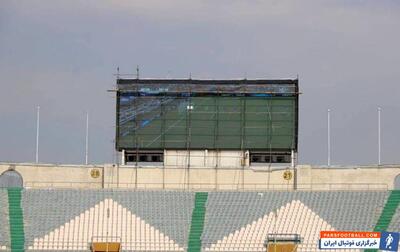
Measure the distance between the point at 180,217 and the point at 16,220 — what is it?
7.98 metres

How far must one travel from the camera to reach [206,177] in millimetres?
56188

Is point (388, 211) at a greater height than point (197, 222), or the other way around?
point (388, 211)

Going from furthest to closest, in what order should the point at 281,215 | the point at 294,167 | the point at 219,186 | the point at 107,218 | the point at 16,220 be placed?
the point at 219,186
the point at 294,167
the point at 281,215
the point at 107,218
the point at 16,220

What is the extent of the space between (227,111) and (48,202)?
34.6ft

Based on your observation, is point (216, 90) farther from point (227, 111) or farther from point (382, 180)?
point (382, 180)

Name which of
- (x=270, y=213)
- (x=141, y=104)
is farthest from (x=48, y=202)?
(x=270, y=213)

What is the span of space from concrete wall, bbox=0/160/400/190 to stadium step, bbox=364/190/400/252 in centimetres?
197

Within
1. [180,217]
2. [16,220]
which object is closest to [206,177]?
[180,217]

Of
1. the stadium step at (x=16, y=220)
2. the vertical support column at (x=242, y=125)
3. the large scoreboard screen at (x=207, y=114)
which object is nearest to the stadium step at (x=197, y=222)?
the vertical support column at (x=242, y=125)

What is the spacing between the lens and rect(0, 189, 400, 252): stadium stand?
51.2 metres

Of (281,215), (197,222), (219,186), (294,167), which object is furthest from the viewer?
(219,186)

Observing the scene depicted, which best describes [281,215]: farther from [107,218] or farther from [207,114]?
[107,218]

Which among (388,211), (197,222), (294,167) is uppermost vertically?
(294,167)

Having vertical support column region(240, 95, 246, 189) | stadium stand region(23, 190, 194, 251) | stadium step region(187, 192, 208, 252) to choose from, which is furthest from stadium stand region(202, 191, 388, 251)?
vertical support column region(240, 95, 246, 189)
